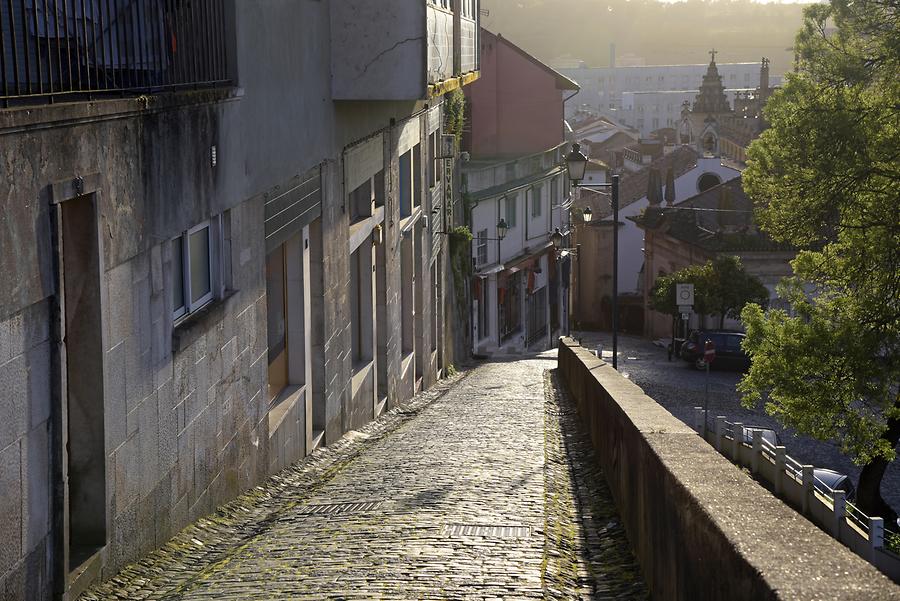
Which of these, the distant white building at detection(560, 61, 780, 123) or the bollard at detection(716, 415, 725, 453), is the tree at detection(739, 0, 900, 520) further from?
the distant white building at detection(560, 61, 780, 123)

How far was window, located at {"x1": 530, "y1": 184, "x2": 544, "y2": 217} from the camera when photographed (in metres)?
43.2

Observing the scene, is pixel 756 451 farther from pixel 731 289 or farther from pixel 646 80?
pixel 646 80

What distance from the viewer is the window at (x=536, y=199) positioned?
43.2 meters

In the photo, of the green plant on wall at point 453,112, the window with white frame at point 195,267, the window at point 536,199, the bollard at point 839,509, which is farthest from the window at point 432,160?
the window at point 536,199

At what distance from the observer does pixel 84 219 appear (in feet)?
20.1

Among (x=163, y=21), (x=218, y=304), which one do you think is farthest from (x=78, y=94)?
(x=218, y=304)

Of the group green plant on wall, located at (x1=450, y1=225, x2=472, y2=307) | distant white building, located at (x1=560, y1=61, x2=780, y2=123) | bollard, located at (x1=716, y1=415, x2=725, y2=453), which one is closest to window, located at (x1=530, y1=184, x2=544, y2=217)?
green plant on wall, located at (x1=450, y1=225, x2=472, y2=307)

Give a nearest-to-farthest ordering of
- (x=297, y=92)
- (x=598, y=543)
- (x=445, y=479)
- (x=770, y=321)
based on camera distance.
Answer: (x=598, y=543) → (x=445, y=479) → (x=297, y=92) → (x=770, y=321)

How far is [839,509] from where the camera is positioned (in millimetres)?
15117

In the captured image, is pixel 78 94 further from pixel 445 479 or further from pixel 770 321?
pixel 770 321

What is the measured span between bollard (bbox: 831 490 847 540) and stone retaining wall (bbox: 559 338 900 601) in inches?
288

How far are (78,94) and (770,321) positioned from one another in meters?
13.3

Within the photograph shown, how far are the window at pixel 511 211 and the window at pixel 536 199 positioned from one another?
6.81ft

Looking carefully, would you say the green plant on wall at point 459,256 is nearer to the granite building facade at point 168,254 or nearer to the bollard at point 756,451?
the bollard at point 756,451
